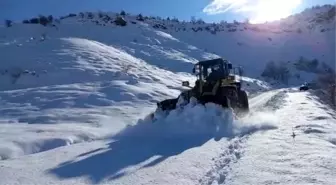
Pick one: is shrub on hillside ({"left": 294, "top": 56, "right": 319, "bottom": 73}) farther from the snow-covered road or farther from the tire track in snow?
the tire track in snow

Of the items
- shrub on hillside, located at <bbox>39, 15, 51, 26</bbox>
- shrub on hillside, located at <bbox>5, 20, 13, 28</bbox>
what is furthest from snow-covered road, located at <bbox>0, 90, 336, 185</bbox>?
shrub on hillside, located at <bbox>39, 15, 51, 26</bbox>

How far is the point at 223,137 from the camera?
12023mm

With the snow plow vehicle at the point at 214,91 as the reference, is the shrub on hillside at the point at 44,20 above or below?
above

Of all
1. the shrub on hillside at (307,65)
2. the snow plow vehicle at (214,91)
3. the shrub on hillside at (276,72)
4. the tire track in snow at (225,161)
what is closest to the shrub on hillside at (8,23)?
the snow plow vehicle at (214,91)

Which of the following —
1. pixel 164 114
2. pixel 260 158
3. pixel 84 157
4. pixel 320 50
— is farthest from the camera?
pixel 320 50

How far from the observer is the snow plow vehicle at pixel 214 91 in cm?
1598

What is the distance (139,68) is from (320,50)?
84.5 meters

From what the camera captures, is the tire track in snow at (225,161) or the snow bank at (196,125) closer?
the tire track in snow at (225,161)

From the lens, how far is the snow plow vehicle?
52.4 ft

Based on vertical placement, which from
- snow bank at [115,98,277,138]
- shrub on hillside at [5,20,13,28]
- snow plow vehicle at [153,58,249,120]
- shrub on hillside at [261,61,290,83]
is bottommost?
shrub on hillside at [261,61,290,83]

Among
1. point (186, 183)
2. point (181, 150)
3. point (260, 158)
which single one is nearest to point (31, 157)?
point (181, 150)

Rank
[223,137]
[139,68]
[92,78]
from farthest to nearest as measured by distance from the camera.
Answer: [139,68], [92,78], [223,137]

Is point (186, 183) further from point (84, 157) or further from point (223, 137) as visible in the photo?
point (223, 137)

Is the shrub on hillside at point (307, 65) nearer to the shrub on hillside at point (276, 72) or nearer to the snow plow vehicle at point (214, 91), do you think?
the shrub on hillside at point (276, 72)
